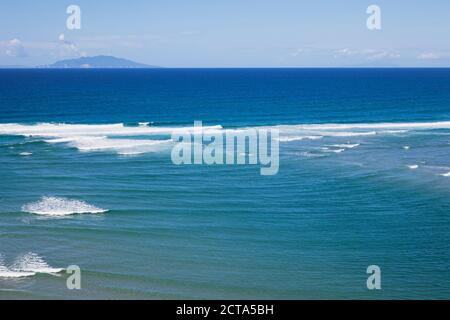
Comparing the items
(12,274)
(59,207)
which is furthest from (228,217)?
(12,274)

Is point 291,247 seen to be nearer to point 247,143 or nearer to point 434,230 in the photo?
point 434,230

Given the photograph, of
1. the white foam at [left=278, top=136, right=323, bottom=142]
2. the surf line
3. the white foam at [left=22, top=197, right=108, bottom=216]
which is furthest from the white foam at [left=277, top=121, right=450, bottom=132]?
the white foam at [left=22, top=197, right=108, bottom=216]

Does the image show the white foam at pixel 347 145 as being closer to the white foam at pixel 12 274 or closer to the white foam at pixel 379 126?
the white foam at pixel 379 126

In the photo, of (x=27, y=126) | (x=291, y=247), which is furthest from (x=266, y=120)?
(x=291, y=247)

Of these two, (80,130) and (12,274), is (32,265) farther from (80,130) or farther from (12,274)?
(80,130)

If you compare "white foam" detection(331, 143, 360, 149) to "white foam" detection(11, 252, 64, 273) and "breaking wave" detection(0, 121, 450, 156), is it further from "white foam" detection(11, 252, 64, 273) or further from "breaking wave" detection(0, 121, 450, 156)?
"white foam" detection(11, 252, 64, 273)

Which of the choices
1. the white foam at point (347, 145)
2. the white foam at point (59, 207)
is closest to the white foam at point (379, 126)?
the white foam at point (347, 145)
